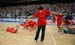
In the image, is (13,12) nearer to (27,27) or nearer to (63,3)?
(63,3)

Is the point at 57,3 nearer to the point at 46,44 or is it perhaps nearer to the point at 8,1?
the point at 8,1

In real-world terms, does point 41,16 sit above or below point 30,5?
above

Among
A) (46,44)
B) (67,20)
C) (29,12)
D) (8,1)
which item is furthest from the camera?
(8,1)

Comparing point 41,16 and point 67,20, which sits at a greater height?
point 41,16

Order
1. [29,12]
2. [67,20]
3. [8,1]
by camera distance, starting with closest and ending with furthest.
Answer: [67,20], [29,12], [8,1]

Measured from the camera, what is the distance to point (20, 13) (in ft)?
79.8

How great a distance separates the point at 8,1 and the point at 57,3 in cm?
528

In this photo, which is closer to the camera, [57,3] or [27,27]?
[27,27]

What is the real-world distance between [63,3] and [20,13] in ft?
14.5

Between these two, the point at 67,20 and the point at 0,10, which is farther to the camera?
the point at 0,10

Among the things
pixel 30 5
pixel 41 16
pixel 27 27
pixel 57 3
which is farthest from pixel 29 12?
pixel 41 16

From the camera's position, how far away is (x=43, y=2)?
23906 millimetres

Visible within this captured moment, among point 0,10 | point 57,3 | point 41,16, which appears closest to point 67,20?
point 41,16

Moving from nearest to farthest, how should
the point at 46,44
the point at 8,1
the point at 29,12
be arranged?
the point at 46,44
the point at 29,12
the point at 8,1
